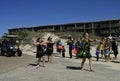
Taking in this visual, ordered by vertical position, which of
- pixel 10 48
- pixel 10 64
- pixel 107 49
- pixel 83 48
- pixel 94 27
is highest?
pixel 94 27

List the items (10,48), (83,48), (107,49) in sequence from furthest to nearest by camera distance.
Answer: (10,48) → (107,49) → (83,48)

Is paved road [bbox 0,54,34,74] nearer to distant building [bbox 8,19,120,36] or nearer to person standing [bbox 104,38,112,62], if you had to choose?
person standing [bbox 104,38,112,62]

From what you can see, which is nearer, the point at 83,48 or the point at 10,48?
the point at 83,48

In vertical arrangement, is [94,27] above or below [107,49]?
above

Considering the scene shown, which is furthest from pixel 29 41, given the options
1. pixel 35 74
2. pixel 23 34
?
pixel 35 74

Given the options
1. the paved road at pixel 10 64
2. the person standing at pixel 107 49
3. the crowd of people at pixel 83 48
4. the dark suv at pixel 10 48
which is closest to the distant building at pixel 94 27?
the crowd of people at pixel 83 48

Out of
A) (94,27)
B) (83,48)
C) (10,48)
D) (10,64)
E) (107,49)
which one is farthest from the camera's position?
(94,27)

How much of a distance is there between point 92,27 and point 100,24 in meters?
1.66

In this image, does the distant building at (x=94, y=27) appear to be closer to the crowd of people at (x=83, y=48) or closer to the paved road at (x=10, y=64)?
the crowd of people at (x=83, y=48)

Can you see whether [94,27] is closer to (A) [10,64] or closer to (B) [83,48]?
(A) [10,64]

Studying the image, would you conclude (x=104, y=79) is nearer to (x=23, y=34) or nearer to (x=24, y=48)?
(x=24, y=48)

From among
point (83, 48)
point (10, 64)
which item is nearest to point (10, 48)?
point (10, 64)

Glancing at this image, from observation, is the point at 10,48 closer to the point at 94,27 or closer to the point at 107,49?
the point at 107,49

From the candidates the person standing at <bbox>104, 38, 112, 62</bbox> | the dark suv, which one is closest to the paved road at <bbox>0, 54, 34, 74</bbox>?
the dark suv
